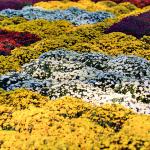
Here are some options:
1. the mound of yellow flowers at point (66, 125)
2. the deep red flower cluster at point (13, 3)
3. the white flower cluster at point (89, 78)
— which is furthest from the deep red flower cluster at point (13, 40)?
the deep red flower cluster at point (13, 3)

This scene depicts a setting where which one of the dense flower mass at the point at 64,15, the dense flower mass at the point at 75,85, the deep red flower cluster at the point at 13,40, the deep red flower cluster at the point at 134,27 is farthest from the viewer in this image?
the dense flower mass at the point at 64,15

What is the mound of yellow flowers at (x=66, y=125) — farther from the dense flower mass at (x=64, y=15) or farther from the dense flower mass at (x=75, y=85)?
the dense flower mass at (x=64, y=15)

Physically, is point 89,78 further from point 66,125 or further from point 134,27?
point 134,27

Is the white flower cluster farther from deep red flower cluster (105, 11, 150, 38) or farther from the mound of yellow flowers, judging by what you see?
deep red flower cluster (105, 11, 150, 38)

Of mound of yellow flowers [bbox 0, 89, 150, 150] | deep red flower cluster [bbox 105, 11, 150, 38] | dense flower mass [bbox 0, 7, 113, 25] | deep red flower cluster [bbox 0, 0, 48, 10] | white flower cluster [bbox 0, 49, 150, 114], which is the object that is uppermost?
mound of yellow flowers [bbox 0, 89, 150, 150]

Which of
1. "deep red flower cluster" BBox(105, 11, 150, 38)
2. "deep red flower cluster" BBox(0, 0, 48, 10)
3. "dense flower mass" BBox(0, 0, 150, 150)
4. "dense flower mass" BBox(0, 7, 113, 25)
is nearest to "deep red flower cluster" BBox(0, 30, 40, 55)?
"dense flower mass" BBox(0, 0, 150, 150)

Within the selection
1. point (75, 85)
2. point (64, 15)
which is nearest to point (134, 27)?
point (64, 15)
